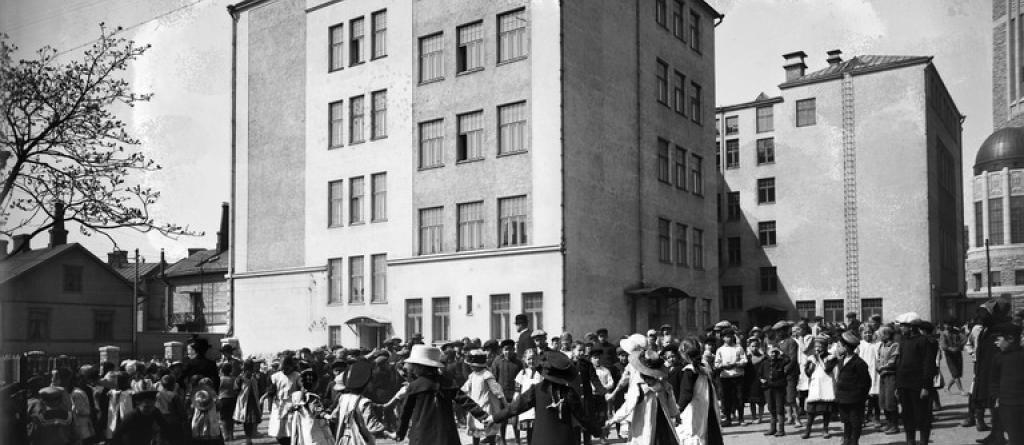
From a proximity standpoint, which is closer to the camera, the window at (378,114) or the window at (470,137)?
the window at (470,137)

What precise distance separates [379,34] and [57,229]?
2626 cm

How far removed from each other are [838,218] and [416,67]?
901 inches

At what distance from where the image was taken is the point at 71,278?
89.8 ft

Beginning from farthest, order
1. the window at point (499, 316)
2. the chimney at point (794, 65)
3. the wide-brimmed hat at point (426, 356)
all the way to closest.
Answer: the chimney at point (794, 65), the window at point (499, 316), the wide-brimmed hat at point (426, 356)

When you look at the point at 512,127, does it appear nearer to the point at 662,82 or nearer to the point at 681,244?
the point at 662,82

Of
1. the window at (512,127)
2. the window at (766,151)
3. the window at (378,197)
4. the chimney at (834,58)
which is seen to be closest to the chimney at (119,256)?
the window at (378,197)

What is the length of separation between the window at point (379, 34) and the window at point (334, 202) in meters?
5.93

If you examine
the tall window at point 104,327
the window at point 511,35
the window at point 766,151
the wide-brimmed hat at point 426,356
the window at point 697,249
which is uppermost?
the window at point 511,35

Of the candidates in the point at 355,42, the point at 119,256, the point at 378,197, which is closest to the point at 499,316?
the point at 378,197

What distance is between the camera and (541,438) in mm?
11523

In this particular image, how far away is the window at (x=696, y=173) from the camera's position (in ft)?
144

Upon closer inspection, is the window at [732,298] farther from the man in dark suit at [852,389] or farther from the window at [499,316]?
the man in dark suit at [852,389]

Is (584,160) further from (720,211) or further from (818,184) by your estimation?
(720,211)

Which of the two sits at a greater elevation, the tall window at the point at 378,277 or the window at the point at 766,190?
the window at the point at 766,190
